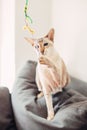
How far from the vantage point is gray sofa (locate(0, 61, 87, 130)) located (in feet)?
4.27

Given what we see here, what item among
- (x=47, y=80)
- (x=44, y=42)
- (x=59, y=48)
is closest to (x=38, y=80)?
(x=47, y=80)

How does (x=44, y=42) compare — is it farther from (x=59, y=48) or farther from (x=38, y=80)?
(x=59, y=48)

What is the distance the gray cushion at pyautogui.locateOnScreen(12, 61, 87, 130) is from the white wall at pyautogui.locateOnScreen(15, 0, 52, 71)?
1.12 feet

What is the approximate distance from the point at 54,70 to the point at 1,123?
0.49m

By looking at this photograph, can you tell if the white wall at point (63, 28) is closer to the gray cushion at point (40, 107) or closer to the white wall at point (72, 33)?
the white wall at point (72, 33)

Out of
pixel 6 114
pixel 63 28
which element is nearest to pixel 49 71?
Result: pixel 6 114

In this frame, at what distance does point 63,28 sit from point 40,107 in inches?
27.5

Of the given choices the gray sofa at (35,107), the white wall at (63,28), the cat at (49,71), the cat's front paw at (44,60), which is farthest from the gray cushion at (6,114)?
the white wall at (63,28)

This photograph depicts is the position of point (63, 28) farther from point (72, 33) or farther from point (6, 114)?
point (6, 114)

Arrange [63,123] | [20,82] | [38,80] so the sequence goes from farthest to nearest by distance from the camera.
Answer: [20,82], [38,80], [63,123]

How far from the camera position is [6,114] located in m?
1.70

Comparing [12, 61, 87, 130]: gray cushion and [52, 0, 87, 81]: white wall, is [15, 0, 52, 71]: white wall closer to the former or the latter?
[52, 0, 87, 81]: white wall

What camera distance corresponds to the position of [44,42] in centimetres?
156

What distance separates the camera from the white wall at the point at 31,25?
2.13 meters
